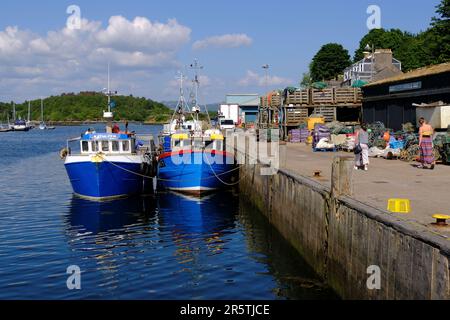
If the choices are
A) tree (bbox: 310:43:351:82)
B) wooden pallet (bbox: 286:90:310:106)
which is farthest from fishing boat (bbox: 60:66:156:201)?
tree (bbox: 310:43:351:82)

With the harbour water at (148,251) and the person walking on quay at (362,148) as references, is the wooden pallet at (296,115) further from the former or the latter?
the person walking on quay at (362,148)

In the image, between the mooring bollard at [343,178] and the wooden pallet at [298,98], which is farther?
the wooden pallet at [298,98]

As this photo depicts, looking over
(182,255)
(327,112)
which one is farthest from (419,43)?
(182,255)

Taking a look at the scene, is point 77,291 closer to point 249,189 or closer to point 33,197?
point 249,189

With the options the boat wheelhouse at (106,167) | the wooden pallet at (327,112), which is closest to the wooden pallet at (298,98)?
the wooden pallet at (327,112)

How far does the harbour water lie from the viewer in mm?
12586

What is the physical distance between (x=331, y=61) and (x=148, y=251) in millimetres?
99079

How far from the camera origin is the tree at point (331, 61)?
10856 centimetres

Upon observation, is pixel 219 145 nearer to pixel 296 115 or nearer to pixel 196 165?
pixel 196 165

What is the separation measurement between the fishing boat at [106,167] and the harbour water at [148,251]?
2.37 ft

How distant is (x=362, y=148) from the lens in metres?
19.0

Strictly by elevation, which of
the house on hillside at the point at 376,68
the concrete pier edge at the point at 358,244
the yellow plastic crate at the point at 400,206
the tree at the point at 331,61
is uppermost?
the tree at the point at 331,61
